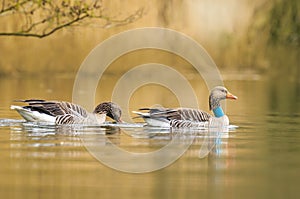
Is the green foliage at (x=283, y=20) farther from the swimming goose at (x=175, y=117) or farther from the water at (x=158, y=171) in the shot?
the swimming goose at (x=175, y=117)

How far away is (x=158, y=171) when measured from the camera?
38.2 ft

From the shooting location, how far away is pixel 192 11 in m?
32.2

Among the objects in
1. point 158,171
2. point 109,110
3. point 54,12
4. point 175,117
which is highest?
point 54,12

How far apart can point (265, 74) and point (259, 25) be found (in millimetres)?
1726

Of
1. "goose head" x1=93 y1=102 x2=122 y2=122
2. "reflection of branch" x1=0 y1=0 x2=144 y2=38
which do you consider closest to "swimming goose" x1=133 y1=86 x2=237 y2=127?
"goose head" x1=93 y1=102 x2=122 y2=122

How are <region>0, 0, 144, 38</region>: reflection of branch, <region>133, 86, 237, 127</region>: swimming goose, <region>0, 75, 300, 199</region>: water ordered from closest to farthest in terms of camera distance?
1. <region>0, 75, 300, 199</region>: water
2. <region>133, 86, 237, 127</region>: swimming goose
3. <region>0, 0, 144, 38</region>: reflection of branch

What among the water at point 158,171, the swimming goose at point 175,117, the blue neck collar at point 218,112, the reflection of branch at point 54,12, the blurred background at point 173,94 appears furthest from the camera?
the reflection of branch at point 54,12

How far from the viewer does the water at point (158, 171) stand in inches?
405

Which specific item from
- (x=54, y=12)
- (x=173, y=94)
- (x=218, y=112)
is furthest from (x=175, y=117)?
(x=173, y=94)

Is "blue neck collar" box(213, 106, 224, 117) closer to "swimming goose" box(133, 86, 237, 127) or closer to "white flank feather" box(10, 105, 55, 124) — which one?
"swimming goose" box(133, 86, 237, 127)

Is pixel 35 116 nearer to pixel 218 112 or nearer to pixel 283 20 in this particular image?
pixel 218 112

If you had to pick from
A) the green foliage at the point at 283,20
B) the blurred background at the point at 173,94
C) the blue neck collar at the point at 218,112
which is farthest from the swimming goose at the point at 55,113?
the green foliage at the point at 283,20

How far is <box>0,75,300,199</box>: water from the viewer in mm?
10289

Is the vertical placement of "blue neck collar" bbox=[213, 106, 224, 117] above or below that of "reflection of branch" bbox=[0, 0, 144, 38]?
below
